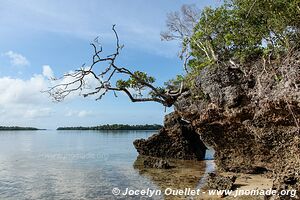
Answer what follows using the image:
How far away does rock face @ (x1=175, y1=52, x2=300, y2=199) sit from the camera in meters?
9.66

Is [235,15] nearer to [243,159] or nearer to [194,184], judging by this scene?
Result: [243,159]

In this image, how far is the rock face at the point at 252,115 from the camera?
9.66 meters

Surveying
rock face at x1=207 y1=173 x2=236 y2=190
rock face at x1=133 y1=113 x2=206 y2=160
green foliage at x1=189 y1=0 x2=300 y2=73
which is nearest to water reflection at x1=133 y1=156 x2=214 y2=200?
rock face at x1=207 y1=173 x2=236 y2=190

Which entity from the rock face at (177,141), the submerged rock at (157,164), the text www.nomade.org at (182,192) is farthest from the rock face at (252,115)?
the rock face at (177,141)

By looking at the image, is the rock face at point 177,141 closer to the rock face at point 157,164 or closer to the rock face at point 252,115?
the rock face at point 157,164

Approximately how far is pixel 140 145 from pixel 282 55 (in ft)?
45.9

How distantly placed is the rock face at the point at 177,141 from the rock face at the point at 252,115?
6.11 metres

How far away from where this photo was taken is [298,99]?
924 centimetres

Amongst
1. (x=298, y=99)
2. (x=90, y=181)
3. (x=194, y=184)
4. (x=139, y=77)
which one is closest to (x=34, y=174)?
(x=90, y=181)

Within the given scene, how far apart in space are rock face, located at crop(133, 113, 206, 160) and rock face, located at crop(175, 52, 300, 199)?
611cm

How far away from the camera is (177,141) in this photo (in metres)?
20.9
